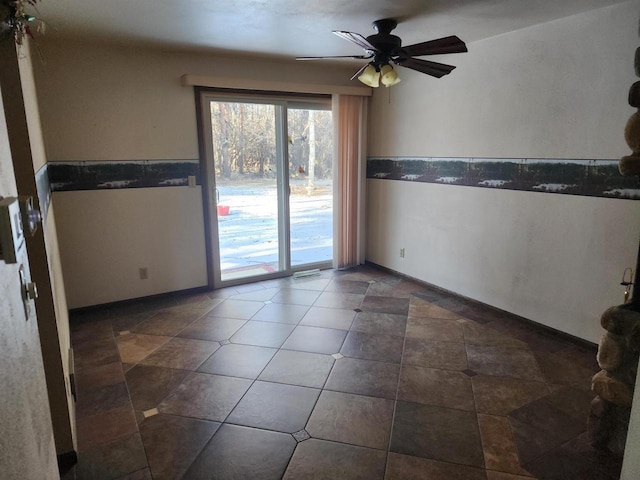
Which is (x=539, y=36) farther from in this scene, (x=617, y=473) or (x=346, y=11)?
(x=617, y=473)

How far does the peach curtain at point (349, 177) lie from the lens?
466cm

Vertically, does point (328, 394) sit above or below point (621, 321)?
below

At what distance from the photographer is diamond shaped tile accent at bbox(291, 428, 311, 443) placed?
207 centimetres

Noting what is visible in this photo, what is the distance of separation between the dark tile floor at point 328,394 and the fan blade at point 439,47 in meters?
2.09

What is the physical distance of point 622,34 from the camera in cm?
260

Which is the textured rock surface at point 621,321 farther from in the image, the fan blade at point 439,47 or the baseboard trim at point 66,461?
the baseboard trim at point 66,461

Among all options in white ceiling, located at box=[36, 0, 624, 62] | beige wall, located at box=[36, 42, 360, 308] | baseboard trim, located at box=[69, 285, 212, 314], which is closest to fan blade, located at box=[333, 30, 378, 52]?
white ceiling, located at box=[36, 0, 624, 62]

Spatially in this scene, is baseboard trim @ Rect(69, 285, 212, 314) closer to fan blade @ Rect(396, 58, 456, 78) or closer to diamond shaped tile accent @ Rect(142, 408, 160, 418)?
diamond shaped tile accent @ Rect(142, 408, 160, 418)

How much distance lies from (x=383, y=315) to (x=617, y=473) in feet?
6.59

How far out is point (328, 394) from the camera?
2453mm

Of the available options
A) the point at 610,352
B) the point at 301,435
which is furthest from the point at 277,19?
the point at 610,352

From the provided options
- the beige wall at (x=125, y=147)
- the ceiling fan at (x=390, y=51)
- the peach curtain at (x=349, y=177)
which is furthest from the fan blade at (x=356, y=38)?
the peach curtain at (x=349, y=177)

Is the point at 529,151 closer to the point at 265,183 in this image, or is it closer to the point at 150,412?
the point at 265,183

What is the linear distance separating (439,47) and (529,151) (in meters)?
1.31
